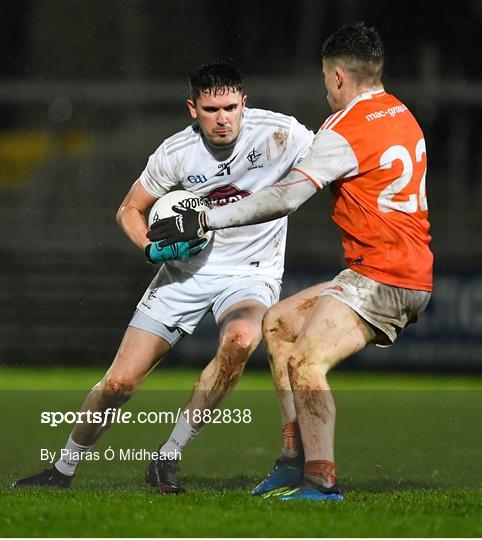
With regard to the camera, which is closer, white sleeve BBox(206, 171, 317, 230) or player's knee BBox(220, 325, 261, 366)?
white sleeve BBox(206, 171, 317, 230)

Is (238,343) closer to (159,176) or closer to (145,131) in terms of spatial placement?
(159,176)

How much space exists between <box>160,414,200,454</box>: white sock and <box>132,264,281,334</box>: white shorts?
0.63 metres

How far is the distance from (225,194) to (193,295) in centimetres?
65

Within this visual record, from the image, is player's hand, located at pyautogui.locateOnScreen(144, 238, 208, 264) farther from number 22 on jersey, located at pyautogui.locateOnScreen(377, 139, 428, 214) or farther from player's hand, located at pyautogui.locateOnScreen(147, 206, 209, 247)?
number 22 on jersey, located at pyautogui.locateOnScreen(377, 139, 428, 214)

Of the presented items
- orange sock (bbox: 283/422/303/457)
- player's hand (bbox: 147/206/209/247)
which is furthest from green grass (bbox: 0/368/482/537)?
player's hand (bbox: 147/206/209/247)

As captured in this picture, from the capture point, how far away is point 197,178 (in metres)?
7.51

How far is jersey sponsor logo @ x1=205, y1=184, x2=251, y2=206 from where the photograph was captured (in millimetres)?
7491

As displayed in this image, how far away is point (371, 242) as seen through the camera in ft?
20.8

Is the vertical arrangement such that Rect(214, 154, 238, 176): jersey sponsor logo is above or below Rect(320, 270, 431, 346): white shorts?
above

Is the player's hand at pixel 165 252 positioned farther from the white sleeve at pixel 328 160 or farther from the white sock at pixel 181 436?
the white sock at pixel 181 436
